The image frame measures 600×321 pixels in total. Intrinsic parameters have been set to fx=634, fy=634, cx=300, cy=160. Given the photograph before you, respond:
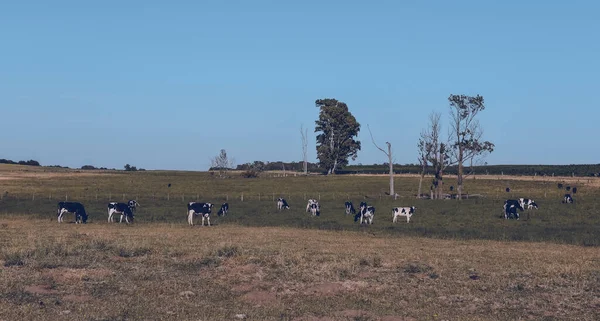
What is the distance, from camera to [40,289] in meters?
14.1

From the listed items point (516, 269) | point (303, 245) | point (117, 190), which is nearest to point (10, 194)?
point (117, 190)

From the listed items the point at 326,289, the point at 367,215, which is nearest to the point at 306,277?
the point at 326,289

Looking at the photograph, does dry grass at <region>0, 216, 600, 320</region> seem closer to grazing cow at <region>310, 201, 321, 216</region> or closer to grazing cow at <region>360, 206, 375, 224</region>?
grazing cow at <region>360, 206, 375, 224</region>

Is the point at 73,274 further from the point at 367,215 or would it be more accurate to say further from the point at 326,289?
the point at 367,215

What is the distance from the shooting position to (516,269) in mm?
17234

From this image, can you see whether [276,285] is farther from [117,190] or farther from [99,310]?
[117,190]

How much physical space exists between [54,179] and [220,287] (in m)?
81.6

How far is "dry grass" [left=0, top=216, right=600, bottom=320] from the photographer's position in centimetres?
1262

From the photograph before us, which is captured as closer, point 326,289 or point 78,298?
point 78,298

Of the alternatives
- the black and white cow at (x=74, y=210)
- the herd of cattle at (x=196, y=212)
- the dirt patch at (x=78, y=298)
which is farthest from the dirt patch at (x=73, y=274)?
the black and white cow at (x=74, y=210)

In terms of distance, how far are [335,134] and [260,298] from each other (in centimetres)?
10456

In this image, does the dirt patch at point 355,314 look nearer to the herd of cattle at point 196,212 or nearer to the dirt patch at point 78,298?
the dirt patch at point 78,298

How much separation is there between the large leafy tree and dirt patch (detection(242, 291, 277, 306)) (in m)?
102

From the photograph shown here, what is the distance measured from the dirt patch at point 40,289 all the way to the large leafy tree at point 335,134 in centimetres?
10216
